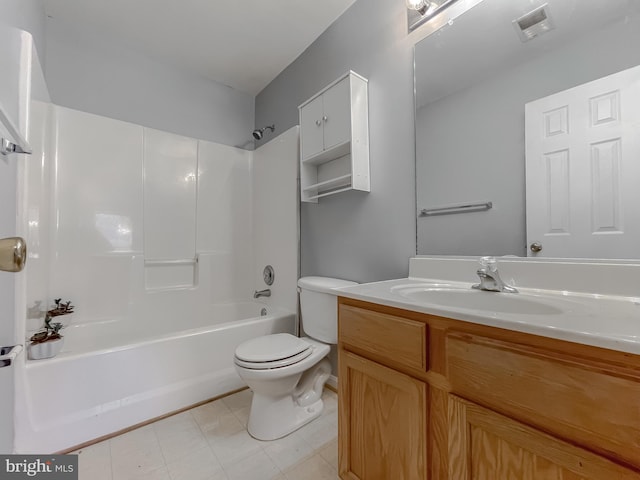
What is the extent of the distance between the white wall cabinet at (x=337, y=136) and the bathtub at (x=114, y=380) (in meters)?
1.08

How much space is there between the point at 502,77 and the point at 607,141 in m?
0.46

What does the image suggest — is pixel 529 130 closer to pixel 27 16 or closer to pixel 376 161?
pixel 376 161

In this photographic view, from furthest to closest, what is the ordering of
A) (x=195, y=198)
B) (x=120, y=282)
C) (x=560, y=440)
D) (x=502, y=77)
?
1. (x=195, y=198)
2. (x=120, y=282)
3. (x=502, y=77)
4. (x=560, y=440)

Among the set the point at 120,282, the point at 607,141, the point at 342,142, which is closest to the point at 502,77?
the point at 607,141

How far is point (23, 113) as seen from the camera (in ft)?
3.78

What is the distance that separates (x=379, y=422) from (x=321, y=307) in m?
0.74

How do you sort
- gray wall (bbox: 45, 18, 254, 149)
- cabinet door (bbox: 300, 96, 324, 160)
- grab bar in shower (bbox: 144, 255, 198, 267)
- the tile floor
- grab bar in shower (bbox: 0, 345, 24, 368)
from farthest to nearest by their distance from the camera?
grab bar in shower (bbox: 144, 255, 198, 267) → gray wall (bbox: 45, 18, 254, 149) → cabinet door (bbox: 300, 96, 324, 160) → the tile floor → grab bar in shower (bbox: 0, 345, 24, 368)

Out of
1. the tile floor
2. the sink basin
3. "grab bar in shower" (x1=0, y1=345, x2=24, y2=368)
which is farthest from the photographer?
the tile floor

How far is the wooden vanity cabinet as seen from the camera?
48cm

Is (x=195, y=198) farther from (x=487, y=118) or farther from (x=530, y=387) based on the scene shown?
(x=530, y=387)

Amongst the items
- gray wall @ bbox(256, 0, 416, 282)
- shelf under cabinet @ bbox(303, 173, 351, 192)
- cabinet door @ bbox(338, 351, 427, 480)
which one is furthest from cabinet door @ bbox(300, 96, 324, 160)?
cabinet door @ bbox(338, 351, 427, 480)

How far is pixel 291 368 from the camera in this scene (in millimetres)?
1332

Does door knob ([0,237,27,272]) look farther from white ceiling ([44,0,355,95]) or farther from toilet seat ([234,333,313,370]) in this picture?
white ceiling ([44,0,355,95])

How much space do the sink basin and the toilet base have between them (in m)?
0.89
